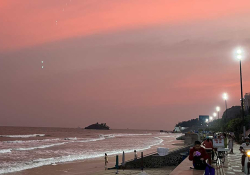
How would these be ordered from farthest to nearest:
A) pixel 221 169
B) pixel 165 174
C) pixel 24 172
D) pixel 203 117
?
1. pixel 203 117
2. pixel 24 172
3. pixel 165 174
4. pixel 221 169

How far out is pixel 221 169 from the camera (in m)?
11.3

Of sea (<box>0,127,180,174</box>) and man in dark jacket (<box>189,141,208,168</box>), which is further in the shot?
sea (<box>0,127,180,174</box>)

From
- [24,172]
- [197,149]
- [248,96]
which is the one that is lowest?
[24,172]

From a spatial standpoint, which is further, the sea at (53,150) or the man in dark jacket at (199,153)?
the sea at (53,150)

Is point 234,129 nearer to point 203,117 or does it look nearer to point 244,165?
point 203,117

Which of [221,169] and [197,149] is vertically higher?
[197,149]

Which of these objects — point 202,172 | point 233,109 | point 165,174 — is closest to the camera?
point 202,172

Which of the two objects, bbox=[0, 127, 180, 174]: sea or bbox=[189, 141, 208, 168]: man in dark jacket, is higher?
bbox=[189, 141, 208, 168]: man in dark jacket

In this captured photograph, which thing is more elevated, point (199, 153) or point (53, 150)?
point (199, 153)

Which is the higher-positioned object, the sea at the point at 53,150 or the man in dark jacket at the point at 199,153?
the man in dark jacket at the point at 199,153

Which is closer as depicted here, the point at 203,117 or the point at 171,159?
the point at 171,159

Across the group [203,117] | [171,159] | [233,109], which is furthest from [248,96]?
[171,159]

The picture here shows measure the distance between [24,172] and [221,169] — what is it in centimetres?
1596

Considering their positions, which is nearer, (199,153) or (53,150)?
(199,153)
